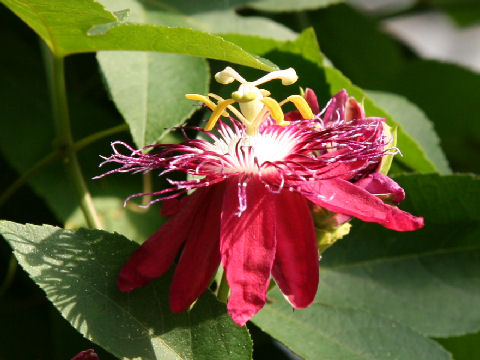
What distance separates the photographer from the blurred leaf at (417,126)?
1108 mm

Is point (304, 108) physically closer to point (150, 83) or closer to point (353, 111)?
point (353, 111)

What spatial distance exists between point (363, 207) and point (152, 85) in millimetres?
332

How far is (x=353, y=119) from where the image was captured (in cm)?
77

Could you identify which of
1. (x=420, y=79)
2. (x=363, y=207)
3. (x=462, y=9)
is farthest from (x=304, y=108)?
(x=462, y=9)

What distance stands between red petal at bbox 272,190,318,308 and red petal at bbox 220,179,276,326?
0.01 metres

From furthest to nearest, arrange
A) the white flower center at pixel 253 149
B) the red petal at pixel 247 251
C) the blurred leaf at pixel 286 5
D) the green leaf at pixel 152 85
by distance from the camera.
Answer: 1. the blurred leaf at pixel 286 5
2. the green leaf at pixel 152 85
3. the white flower center at pixel 253 149
4. the red petal at pixel 247 251

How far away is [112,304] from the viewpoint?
2.25 feet

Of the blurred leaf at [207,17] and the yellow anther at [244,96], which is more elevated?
the yellow anther at [244,96]

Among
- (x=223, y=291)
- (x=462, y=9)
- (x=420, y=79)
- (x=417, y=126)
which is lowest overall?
(x=462, y=9)

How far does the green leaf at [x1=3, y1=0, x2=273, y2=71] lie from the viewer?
0.72 meters

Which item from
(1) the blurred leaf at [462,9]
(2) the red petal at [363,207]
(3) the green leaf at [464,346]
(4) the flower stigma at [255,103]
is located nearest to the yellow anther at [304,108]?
(4) the flower stigma at [255,103]

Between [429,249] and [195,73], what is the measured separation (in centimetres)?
38

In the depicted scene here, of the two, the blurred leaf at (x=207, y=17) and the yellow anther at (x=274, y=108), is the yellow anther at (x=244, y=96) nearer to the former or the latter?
the yellow anther at (x=274, y=108)

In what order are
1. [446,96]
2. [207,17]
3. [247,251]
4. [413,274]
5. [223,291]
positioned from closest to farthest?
[247,251] < [223,291] < [413,274] < [207,17] < [446,96]
